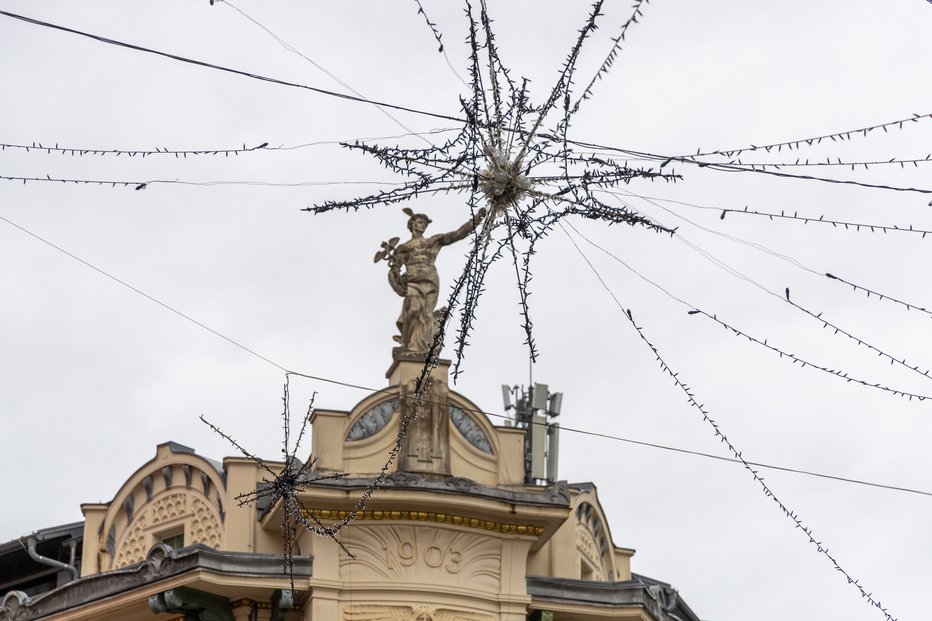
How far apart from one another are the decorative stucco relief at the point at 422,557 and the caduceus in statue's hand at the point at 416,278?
131 inches

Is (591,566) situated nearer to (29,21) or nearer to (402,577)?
Answer: (402,577)

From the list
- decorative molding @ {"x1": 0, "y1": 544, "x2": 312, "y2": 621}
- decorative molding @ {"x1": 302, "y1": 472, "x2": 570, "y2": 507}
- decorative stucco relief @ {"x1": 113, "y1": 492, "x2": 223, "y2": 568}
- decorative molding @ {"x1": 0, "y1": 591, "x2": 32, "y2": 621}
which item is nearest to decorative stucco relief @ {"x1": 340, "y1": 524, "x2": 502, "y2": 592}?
decorative molding @ {"x1": 302, "y1": 472, "x2": 570, "y2": 507}

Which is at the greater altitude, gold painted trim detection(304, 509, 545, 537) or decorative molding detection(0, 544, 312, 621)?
gold painted trim detection(304, 509, 545, 537)

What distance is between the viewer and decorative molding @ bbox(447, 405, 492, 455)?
114 ft

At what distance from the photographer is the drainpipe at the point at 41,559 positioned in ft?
120

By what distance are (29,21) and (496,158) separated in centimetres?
603

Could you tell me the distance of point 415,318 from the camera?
34.9 metres

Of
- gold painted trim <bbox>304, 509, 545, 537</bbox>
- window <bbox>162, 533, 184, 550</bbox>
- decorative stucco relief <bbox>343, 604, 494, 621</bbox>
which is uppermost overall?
window <bbox>162, 533, 184, 550</bbox>

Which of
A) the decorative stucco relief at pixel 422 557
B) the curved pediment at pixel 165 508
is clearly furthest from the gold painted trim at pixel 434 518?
the curved pediment at pixel 165 508

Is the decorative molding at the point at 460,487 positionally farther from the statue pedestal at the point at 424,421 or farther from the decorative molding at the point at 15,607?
the decorative molding at the point at 15,607

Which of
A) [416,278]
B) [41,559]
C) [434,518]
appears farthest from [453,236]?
[41,559]

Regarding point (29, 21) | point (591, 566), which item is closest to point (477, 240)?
point (29, 21)

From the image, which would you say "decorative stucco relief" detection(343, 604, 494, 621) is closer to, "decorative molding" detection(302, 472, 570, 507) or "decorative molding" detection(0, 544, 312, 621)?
"decorative molding" detection(0, 544, 312, 621)

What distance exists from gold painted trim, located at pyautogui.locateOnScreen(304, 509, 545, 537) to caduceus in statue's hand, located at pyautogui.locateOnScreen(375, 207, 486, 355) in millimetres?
3073
